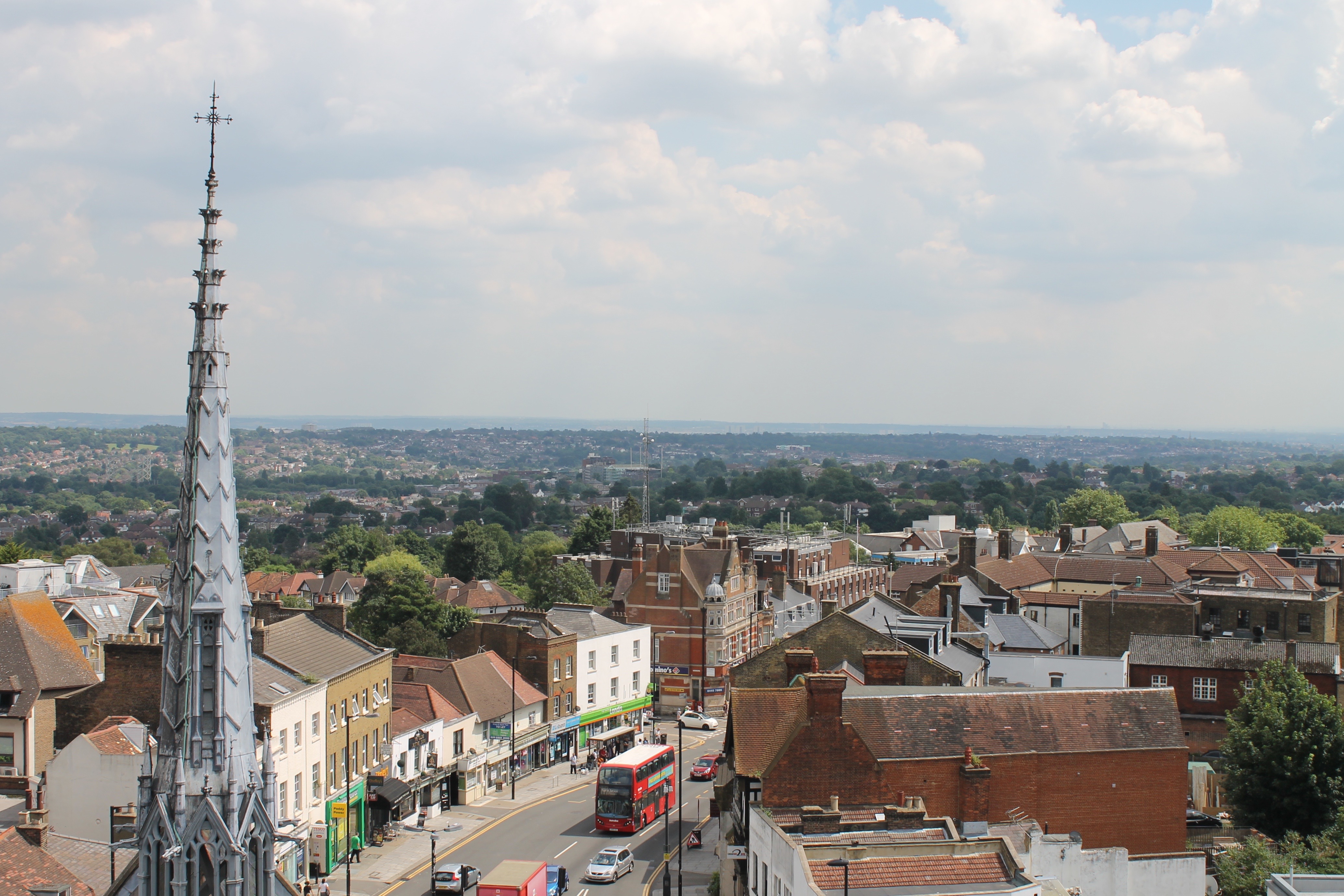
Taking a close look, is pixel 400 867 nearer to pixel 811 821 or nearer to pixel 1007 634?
pixel 811 821

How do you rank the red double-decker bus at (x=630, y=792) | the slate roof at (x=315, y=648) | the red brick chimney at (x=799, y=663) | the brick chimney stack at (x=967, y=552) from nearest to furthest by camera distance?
the red brick chimney at (x=799, y=663), the slate roof at (x=315, y=648), the red double-decker bus at (x=630, y=792), the brick chimney stack at (x=967, y=552)

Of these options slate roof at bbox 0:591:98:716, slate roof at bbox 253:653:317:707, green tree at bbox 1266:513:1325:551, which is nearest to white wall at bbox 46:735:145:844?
slate roof at bbox 253:653:317:707

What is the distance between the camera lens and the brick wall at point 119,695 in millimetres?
44438

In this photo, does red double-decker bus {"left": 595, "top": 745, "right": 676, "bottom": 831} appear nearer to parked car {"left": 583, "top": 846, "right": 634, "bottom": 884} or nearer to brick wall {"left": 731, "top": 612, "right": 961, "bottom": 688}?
parked car {"left": 583, "top": 846, "right": 634, "bottom": 884}

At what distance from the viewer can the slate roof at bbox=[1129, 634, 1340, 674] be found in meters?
57.3

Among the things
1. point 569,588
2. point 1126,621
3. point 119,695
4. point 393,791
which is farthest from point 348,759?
point 569,588

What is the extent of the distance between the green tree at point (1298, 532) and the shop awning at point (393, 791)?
117498mm

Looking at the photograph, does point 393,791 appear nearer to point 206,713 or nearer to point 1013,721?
point 1013,721

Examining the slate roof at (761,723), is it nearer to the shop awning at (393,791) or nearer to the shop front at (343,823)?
the shop front at (343,823)

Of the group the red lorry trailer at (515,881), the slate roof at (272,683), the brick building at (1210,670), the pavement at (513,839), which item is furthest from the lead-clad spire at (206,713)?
the brick building at (1210,670)

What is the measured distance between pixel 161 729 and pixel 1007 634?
5585 centimetres

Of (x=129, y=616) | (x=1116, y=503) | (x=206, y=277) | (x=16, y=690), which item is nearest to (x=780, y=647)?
(x=16, y=690)

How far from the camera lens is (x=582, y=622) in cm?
7444

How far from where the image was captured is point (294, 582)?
139 metres
